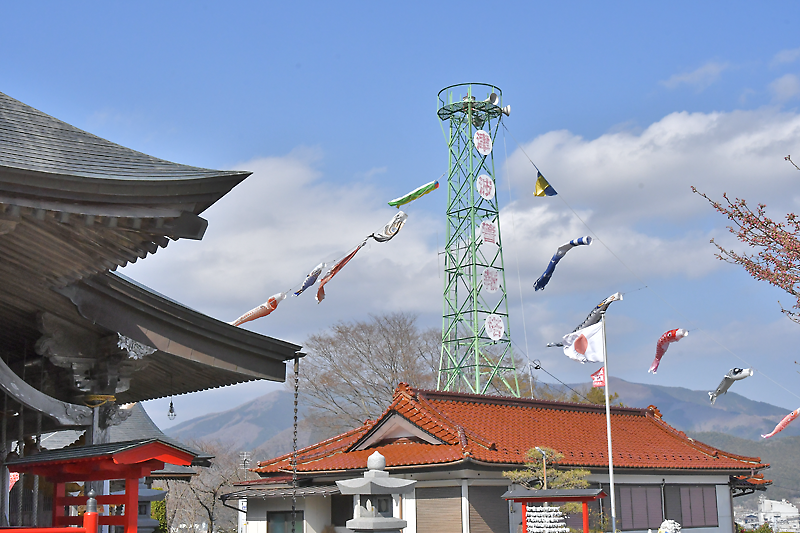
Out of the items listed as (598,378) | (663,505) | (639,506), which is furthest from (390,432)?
(663,505)

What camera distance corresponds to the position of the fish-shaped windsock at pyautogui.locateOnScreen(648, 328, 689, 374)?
17.0 m

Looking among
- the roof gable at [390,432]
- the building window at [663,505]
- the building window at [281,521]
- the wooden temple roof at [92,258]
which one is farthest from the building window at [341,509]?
the wooden temple roof at [92,258]

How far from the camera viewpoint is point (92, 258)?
21.0 feet

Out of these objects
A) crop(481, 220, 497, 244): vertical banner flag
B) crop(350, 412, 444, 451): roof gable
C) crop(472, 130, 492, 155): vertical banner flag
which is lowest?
crop(350, 412, 444, 451): roof gable

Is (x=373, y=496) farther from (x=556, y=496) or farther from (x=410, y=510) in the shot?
(x=410, y=510)

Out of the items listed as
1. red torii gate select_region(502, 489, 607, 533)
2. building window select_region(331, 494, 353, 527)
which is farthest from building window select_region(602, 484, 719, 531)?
building window select_region(331, 494, 353, 527)

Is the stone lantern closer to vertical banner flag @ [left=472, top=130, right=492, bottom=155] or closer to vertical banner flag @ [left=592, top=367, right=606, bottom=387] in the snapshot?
vertical banner flag @ [left=592, top=367, right=606, bottom=387]

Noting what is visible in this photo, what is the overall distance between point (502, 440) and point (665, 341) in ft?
14.1

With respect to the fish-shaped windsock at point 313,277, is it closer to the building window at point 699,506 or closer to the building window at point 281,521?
the building window at point 281,521

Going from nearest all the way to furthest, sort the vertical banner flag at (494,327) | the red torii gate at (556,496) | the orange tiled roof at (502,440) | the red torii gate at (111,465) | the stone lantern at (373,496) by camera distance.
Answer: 1. the red torii gate at (111,465)
2. the stone lantern at (373,496)
3. the red torii gate at (556,496)
4. the orange tiled roof at (502,440)
5. the vertical banner flag at (494,327)

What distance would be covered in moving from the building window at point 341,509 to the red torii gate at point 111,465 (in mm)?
11601

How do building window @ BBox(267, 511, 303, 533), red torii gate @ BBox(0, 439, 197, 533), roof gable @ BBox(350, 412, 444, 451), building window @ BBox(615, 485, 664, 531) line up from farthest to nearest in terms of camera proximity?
building window @ BBox(615, 485, 664, 531) → roof gable @ BBox(350, 412, 444, 451) → building window @ BBox(267, 511, 303, 533) → red torii gate @ BBox(0, 439, 197, 533)

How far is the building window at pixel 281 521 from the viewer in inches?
727

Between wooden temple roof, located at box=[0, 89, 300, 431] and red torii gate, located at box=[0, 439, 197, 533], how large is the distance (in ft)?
3.20
